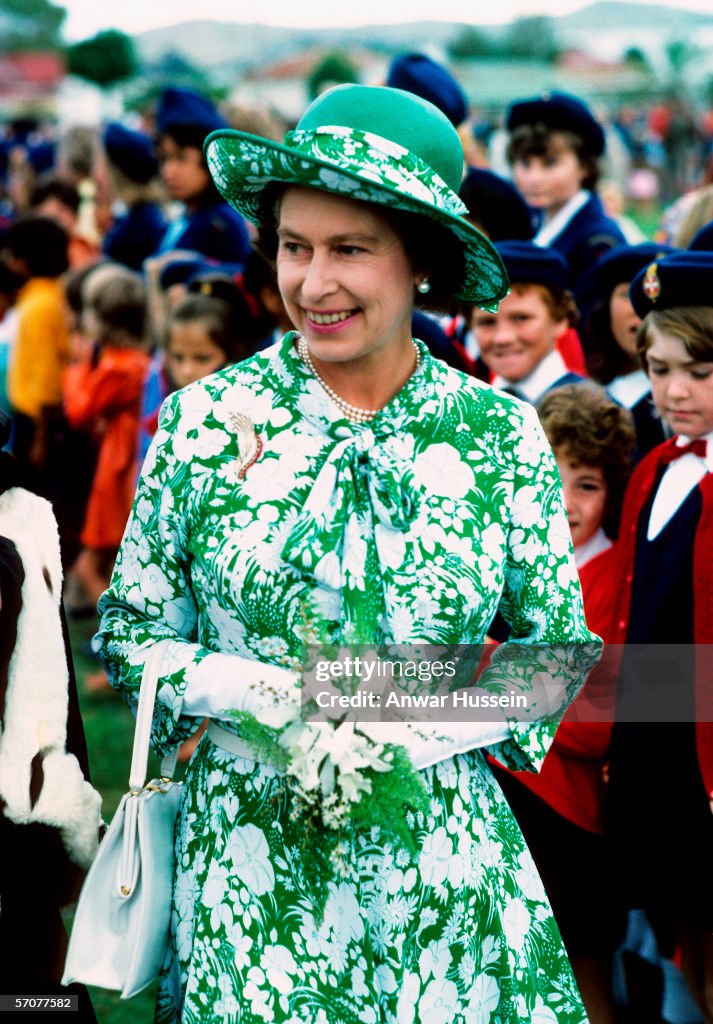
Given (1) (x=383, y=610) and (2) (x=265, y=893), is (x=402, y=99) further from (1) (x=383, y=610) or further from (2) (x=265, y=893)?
(2) (x=265, y=893)

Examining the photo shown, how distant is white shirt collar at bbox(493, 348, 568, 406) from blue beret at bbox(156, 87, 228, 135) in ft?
9.73

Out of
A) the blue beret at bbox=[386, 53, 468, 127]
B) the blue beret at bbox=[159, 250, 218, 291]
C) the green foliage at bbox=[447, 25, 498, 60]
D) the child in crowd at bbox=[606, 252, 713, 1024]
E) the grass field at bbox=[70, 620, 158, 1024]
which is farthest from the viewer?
the green foliage at bbox=[447, 25, 498, 60]

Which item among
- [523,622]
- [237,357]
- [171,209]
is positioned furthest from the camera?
[171,209]

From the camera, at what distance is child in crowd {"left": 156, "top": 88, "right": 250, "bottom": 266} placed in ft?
22.3

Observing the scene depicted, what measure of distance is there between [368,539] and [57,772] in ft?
2.33

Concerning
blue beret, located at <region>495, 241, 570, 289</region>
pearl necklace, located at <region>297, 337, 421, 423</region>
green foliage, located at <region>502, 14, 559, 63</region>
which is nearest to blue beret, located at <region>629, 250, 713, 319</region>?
blue beret, located at <region>495, 241, 570, 289</region>

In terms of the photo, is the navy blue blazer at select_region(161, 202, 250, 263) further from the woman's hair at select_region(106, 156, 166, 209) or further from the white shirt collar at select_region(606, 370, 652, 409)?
the white shirt collar at select_region(606, 370, 652, 409)

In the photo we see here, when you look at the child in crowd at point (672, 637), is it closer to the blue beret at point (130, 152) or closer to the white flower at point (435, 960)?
the white flower at point (435, 960)

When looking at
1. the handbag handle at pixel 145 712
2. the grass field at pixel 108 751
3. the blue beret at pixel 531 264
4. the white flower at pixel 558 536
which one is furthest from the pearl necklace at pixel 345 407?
the grass field at pixel 108 751

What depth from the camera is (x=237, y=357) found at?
211 inches

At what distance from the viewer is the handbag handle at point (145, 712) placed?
7.67 feet

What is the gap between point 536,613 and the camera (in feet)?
8.38

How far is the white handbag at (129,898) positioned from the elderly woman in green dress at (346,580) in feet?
0.19

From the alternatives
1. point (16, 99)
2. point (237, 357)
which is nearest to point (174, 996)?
point (237, 357)
